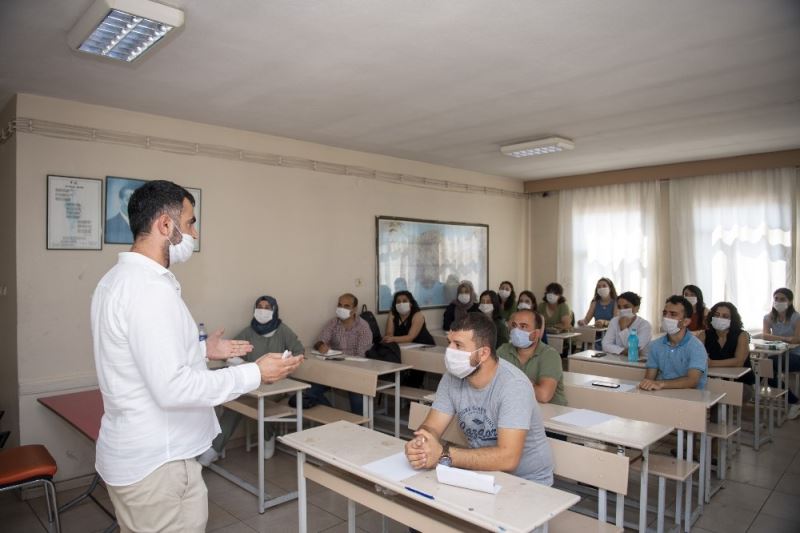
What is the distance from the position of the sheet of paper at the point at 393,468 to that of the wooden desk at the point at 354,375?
5.91 ft

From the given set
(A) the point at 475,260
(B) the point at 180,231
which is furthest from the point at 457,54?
(A) the point at 475,260

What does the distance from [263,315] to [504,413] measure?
2.92m

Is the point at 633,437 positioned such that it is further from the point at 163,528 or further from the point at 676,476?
the point at 163,528

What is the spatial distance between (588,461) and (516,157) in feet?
14.6

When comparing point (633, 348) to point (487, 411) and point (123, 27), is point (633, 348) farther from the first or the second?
point (123, 27)

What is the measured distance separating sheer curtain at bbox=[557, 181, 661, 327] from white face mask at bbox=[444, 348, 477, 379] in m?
5.55

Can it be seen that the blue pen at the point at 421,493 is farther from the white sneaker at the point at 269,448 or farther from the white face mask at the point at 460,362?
the white sneaker at the point at 269,448

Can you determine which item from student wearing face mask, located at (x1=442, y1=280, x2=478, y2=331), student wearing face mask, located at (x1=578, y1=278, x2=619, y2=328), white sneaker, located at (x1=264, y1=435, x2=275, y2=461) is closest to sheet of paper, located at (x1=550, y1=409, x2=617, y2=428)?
white sneaker, located at (x1=264, y1=435, x2=275, y2=461)

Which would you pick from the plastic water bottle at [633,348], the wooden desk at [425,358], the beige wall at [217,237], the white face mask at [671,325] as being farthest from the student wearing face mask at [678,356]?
the beige wall at [217,237]

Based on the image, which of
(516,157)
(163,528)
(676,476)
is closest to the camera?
(163,528)

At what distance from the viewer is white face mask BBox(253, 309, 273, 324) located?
462 centimetres

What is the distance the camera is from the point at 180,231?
172 centimetres

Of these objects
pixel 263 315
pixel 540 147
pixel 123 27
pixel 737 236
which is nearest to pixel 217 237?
pixel 263 315

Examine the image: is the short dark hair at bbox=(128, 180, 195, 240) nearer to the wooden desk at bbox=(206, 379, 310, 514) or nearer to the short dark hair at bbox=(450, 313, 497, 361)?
the short dark hair at bbox=(450, 313, 497, 361)
